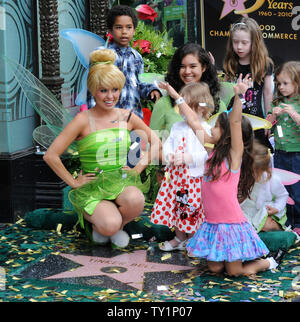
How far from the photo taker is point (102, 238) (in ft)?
13.8

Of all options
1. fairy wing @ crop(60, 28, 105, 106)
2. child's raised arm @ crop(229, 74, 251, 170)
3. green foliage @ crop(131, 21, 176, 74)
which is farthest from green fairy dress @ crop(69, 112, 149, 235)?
green foliage @ crop(131, 21, 176, 74)

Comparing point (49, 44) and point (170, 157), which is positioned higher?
point (49, 44)

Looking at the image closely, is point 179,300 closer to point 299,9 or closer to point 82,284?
point 82,284

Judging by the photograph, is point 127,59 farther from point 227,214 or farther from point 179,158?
point 227,214

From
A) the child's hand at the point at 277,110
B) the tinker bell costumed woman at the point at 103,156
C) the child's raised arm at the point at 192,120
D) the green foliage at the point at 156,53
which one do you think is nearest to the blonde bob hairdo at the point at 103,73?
the tinker bell costumed woman at the point at 103,156

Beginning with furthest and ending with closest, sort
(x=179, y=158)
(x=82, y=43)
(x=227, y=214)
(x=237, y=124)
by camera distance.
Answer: (x=82, y=43) → (x=179, y=158) → (x=227, y=214) → (x=237, y=124)

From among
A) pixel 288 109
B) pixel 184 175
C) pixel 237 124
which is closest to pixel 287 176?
pixel 288 109

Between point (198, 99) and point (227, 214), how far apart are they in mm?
885

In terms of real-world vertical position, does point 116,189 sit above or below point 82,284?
above

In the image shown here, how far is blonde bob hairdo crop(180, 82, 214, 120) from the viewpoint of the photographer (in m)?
3.99

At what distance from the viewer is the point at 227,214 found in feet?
11.7

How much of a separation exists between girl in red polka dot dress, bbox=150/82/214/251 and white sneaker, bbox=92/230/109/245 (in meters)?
0.42

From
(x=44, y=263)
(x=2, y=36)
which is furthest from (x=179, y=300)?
(x=2, y=36)
